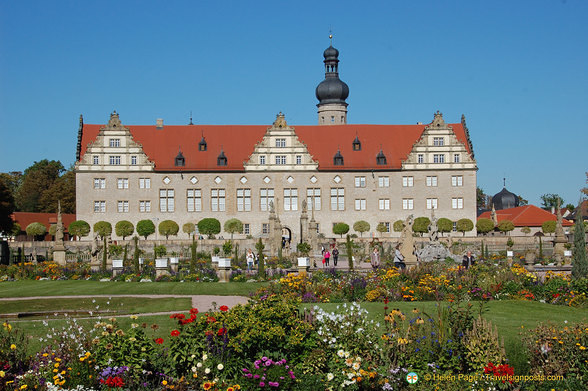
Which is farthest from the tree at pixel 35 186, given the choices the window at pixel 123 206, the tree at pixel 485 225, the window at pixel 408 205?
the tree at pixel 485 225

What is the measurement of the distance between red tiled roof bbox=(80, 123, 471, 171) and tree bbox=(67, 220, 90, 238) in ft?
20.6

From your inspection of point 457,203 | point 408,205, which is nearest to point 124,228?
point 408,205

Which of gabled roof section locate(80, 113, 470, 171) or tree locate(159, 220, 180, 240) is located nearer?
tree locate(159, 220, 180, 240)

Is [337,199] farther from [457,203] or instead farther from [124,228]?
[124,228]

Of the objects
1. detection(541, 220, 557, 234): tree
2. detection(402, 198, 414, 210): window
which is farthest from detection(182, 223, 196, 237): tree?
detection(541, 220, 557, 234): tree

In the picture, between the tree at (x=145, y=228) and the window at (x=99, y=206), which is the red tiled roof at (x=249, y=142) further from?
the tree at (x=145, y=228)

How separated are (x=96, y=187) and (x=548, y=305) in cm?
4328

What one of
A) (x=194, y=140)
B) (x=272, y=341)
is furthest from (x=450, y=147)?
(x=272, y=341)

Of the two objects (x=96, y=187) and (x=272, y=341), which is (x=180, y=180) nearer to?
(x=96, y=187)

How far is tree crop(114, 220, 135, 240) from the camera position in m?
53.0

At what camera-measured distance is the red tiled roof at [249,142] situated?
5634cm

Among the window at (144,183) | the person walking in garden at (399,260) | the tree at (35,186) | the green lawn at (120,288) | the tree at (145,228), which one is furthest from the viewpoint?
the tree at (35,186)

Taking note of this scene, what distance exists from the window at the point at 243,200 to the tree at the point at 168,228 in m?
5.27

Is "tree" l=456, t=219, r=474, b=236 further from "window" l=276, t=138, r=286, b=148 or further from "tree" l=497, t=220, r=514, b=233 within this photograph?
"window" l=276, t=138, r=286, b=148
